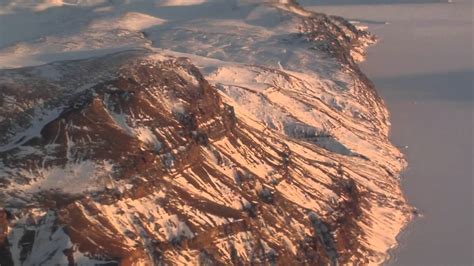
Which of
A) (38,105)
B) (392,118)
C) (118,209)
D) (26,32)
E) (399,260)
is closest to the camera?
(118,209)

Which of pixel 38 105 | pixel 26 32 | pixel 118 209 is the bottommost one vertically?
pixel 26 32

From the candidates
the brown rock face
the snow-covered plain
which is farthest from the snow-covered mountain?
the snow-covered plain

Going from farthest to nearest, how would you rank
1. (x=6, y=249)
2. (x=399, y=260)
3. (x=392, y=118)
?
(x=392, y=118) < (x=399, y=260) < (x=6, y=249)

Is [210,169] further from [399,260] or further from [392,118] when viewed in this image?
[392,118]

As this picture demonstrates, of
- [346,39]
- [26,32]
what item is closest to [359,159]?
[346,39]

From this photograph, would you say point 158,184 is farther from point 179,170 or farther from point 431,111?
point 431,111
